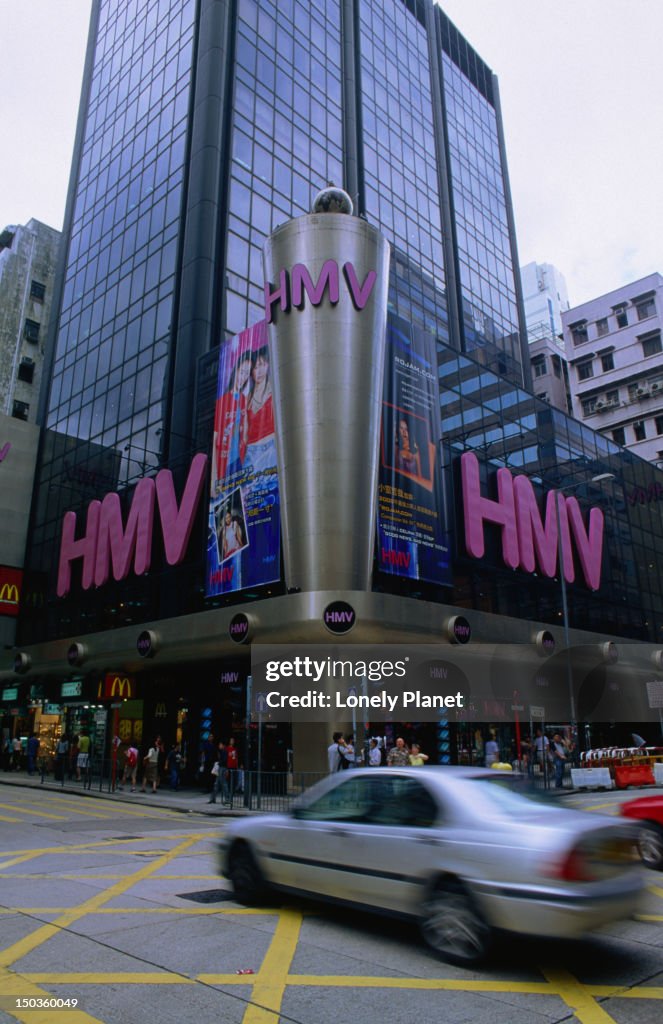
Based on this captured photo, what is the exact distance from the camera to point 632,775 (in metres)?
24.9

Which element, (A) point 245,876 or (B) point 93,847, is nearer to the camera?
(A) point 245,876

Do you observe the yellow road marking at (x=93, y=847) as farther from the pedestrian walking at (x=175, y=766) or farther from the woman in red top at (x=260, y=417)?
the woman in red top at (x=260, y=417)

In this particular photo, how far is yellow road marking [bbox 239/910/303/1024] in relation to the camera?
15.1 ft

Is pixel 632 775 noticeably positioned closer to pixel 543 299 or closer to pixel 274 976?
pixel 274 976

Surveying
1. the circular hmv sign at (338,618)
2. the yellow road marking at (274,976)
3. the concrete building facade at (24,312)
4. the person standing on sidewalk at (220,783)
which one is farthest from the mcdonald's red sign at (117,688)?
the concrete building facade at (24,312)

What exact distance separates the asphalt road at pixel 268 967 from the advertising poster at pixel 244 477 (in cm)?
1598

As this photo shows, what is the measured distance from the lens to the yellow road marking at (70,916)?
19.3 feet

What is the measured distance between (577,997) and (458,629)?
67.6 ft

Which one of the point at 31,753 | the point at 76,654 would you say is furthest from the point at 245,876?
the point at 31,753

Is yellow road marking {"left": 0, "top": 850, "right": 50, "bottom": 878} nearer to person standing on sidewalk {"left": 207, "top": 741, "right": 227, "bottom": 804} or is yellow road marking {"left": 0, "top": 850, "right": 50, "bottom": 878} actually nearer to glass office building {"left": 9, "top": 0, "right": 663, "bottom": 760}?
person standing on sidewalk {"left": 207, "top": 741, "right": 227, "bottom": 804}

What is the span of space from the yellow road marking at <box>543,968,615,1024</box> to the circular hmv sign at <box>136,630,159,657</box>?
78.1 feet

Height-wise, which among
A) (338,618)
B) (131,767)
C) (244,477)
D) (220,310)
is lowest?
(131,767)

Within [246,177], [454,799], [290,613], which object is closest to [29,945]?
[454,799]

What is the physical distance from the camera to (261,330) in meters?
26.8
